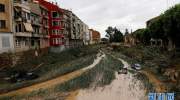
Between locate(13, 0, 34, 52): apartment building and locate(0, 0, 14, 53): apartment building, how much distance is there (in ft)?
6.97

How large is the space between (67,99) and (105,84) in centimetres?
953

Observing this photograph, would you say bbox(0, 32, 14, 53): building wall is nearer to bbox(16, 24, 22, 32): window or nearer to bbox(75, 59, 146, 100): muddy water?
bbox(16, 24, 22, 32): window

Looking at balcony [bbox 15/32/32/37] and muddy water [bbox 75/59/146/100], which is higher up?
balcony [bbox 15/32/32/37]

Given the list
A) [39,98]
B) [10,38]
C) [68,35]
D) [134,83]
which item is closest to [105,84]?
[134,83]

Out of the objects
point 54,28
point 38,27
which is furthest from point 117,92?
point 54,28

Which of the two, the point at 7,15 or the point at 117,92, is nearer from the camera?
the point at 117,92

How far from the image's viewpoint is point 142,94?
29109 millimetres

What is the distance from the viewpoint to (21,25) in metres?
55.8

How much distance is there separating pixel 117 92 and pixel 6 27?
2795cm

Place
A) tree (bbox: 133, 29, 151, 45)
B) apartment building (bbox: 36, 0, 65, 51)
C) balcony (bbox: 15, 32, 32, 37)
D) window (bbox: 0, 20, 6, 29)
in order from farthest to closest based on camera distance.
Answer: tree (bbox: 133, 29, 151, 45)
apartment building (bbox: 36, 0, 65, 51)
balcony (bbox: 15, 32, 32, 37)
window (bbox: 0, 20, 6, 29)

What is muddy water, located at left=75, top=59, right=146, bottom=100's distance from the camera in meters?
28.2

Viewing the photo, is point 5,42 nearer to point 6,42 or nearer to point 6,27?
point 6,42

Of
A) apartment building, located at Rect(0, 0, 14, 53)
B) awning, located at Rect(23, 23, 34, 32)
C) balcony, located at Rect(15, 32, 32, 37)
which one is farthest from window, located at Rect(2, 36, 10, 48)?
awning, located at Rect(23, 23, 34, 32)

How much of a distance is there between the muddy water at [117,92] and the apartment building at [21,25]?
2523 cm
